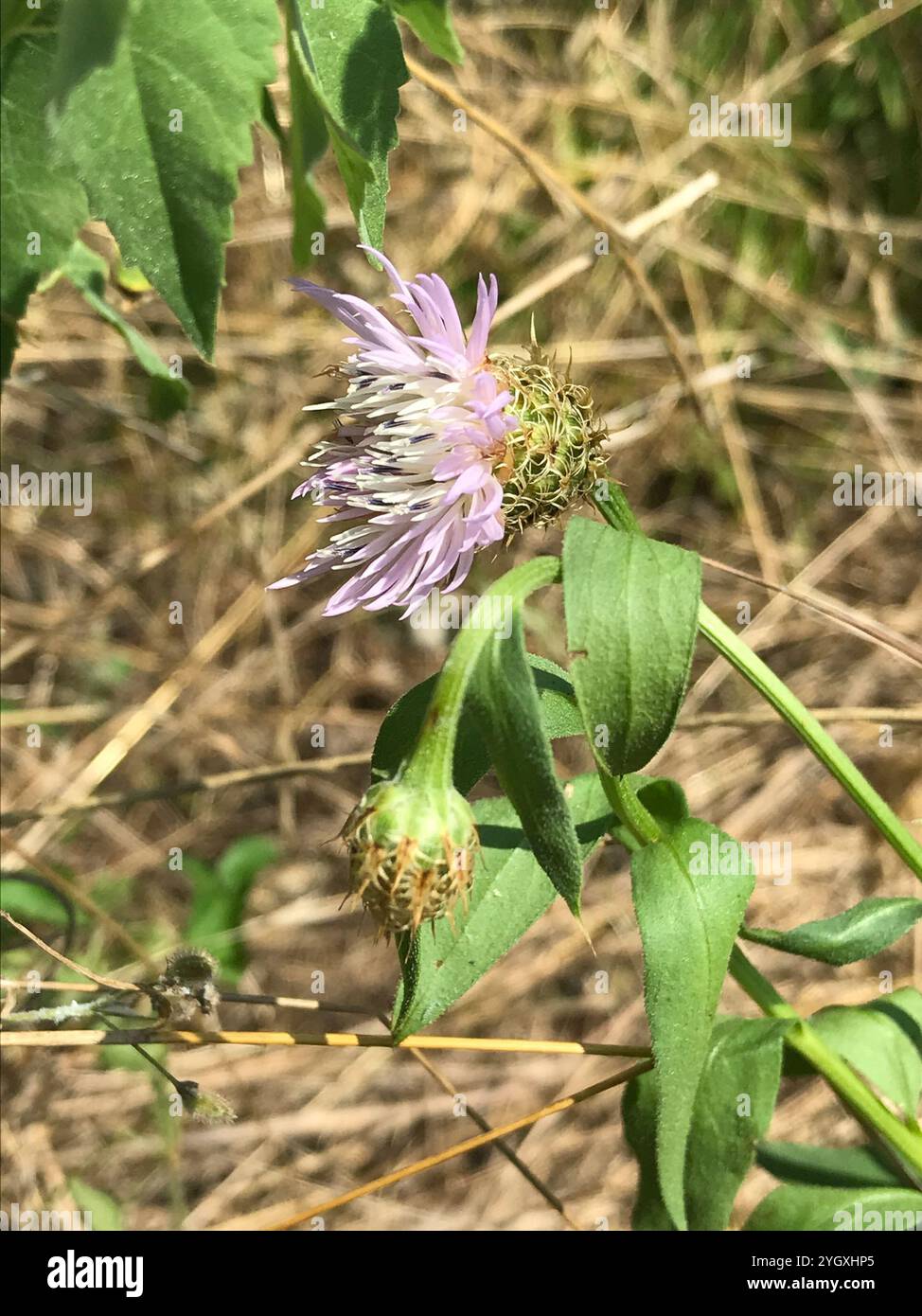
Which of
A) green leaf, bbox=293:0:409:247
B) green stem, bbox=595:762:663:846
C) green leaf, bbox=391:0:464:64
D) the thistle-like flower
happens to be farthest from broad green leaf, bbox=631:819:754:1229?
green leaf, bbox=391:0:464:64

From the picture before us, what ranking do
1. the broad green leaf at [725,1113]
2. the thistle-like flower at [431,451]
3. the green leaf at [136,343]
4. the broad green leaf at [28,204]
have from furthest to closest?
the green leaf at [136,343]
the broad green leaf at [28,204]
the broad green leaf at [725,1113]
the thistle-like flower at [431,451]

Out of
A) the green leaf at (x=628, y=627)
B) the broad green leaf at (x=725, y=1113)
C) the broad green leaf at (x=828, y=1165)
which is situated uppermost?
the green leaf at (x=628, y=627)

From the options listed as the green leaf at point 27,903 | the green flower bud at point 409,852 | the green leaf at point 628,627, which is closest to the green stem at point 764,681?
the green leaf at point 628,627

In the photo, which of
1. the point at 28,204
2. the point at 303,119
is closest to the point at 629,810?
the point at 303,119

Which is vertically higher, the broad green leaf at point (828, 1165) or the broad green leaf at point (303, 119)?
the broad green leaf at point (303, 119)

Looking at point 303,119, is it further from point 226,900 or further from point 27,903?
point 226,900

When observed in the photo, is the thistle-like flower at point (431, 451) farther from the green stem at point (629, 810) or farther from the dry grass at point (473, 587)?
the dry grass at point (473, 587)
